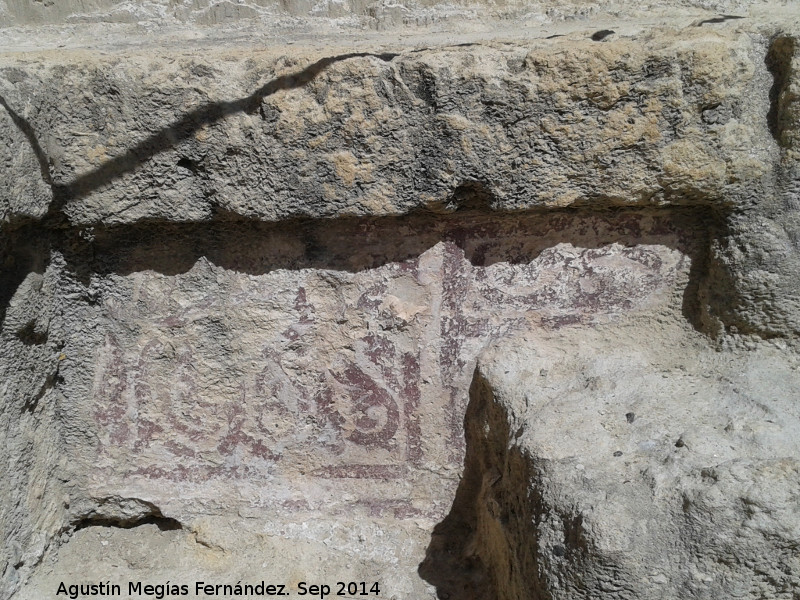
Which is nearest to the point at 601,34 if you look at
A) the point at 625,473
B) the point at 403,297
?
the point at 403,297

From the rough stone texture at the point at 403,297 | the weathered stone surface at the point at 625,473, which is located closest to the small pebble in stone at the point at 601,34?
the rough stone texture at the point at 403,297

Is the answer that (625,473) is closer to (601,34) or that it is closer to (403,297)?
(403,297)

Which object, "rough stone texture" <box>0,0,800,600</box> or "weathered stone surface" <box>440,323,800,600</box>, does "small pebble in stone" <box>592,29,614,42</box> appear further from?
"weathered stone surface" <box>440,323,800,600</box>

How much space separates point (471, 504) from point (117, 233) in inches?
34.6

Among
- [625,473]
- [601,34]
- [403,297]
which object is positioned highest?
[601,34]

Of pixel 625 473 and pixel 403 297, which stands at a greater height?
pixel 403 297

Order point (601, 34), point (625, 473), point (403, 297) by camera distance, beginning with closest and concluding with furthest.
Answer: point (625, 473), point (601, 34), point (403, 297)

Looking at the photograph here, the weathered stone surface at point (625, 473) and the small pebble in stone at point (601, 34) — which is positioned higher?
the small pebble in stone at point (601, 34)

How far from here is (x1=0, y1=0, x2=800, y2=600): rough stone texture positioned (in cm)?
116

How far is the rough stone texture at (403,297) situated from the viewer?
1.16 metres

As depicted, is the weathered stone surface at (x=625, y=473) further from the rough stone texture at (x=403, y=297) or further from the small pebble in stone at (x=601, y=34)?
the small pebble in stone at (x=601, y=34)

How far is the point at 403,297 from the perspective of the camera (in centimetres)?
141

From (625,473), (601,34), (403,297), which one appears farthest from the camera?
(403,297)

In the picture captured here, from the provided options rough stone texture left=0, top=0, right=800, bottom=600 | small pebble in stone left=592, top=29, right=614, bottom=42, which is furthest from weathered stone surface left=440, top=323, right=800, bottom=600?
small pebble in stone left=592, top=29, right=614, bottom=42
